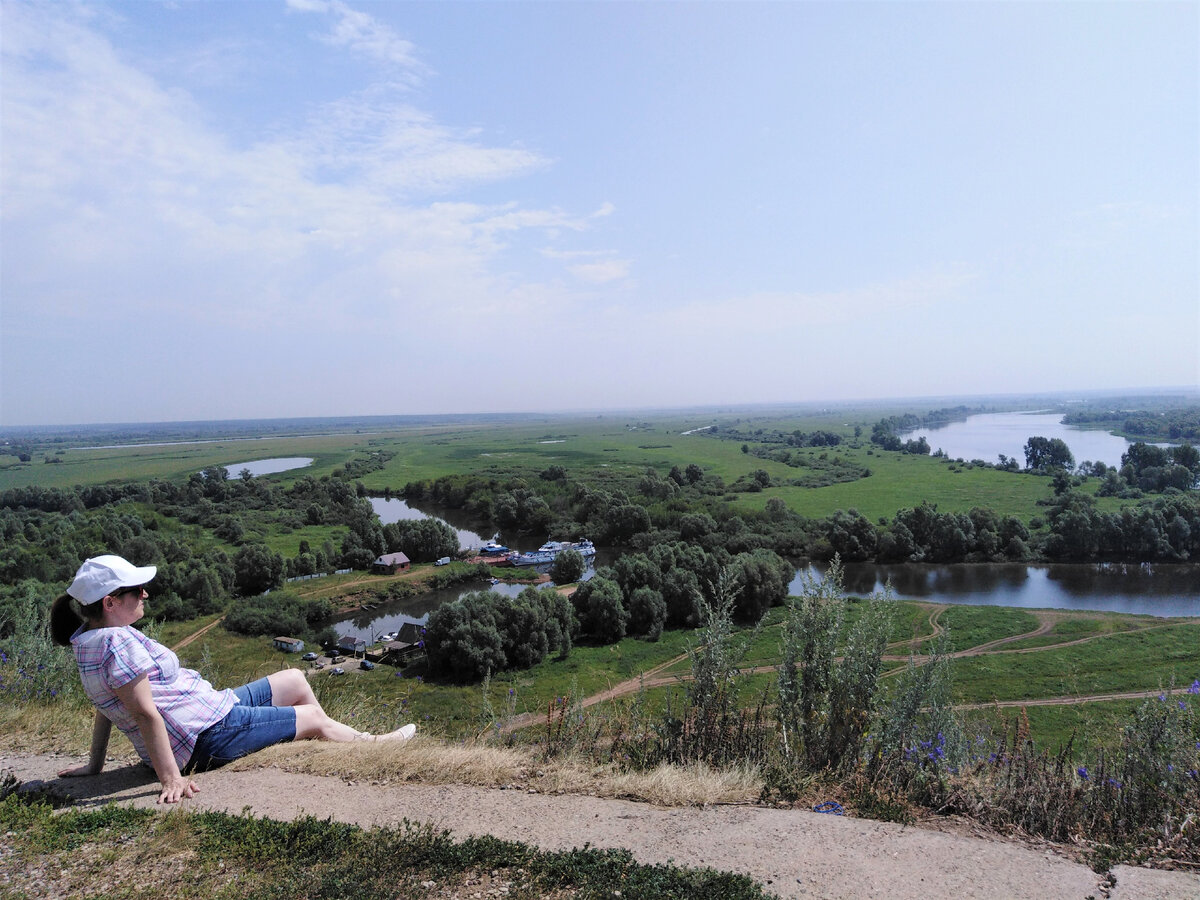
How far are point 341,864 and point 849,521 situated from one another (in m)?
49.3

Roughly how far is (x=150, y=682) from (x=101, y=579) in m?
0.77

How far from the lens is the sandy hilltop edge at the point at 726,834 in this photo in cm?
315

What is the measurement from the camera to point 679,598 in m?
32.1

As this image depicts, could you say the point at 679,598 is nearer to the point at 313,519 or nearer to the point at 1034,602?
the point at 1034,602

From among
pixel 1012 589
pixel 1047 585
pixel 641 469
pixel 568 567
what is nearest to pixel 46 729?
pixel 568 567

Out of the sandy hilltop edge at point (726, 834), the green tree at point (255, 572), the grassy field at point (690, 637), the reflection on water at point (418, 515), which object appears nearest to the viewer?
the sandy hilltop edge at point (726, 834)

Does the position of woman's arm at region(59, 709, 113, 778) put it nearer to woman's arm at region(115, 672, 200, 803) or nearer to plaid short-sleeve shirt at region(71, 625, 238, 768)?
plaid short-sleeve shirt at region(71, 625, 238, 768)

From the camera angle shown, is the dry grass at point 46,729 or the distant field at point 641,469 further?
the distant field at point 641,469

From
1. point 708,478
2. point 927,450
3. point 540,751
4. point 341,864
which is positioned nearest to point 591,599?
point 540,751

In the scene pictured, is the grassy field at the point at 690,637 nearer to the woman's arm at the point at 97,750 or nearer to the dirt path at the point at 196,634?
the dirt path at the point at 196,634

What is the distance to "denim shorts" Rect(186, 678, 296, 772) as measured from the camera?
428 centimetres

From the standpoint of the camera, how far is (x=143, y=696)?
12.3 feet

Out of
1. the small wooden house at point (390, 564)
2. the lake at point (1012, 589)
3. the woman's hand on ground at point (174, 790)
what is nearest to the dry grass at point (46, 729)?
the woman's hand on ground at point (174, 790)

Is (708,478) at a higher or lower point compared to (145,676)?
lower
